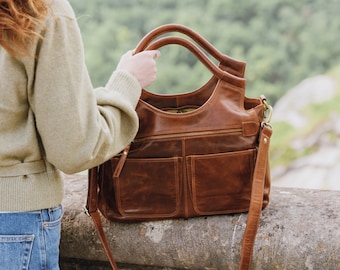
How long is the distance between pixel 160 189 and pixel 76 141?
0.40 m

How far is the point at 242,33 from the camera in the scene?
10.9m

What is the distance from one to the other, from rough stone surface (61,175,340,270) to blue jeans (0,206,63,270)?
376mm

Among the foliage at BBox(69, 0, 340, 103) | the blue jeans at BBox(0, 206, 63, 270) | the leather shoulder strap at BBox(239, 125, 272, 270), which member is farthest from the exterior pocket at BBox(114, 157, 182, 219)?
the foliage at BBox(69, 0, 340, 103)

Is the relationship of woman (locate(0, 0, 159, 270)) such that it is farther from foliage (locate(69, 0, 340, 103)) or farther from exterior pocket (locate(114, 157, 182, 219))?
foliage (locate(69, 0, 340, 103))

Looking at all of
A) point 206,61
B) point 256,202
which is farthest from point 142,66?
point 256,202

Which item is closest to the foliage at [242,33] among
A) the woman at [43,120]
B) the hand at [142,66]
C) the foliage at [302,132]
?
the foliage at [302,132]

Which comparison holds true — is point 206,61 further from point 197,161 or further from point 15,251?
point 15,251

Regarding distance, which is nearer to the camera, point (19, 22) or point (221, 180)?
point (19, 22)

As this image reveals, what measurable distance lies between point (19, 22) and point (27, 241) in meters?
0.41

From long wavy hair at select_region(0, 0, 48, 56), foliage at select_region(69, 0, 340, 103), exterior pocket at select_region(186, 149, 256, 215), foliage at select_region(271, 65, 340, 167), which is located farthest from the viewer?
foliage at select_region(69, 0, 340, 103)

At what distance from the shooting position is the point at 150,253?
1.55 metres

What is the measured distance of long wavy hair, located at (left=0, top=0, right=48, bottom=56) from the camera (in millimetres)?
1024

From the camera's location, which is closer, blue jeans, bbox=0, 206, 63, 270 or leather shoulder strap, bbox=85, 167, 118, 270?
blue jeans, bbox=0, 206, 63, 270

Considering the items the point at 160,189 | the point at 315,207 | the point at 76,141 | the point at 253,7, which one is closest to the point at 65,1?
the point at 76,141
